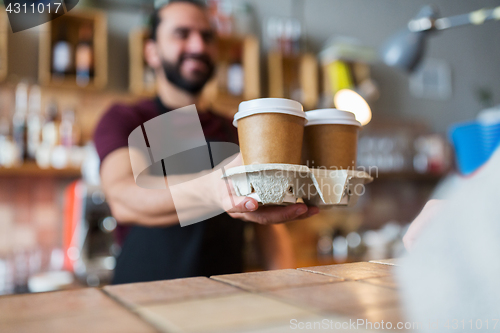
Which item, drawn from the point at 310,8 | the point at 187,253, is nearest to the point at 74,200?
the point at 187,253

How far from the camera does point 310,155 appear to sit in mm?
722

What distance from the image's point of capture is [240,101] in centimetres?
250

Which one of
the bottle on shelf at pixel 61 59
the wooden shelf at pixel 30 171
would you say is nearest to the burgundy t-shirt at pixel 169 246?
the wooden shelf at pixel 30 171

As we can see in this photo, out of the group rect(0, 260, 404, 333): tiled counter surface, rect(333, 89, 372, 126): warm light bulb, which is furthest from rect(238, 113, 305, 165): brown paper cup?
rect(333, 89, 372, 126): warm light bulb

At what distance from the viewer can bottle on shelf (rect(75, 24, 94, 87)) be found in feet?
7.02

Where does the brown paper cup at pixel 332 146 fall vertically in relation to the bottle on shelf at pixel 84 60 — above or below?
below

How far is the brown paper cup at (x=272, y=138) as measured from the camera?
0.61 m

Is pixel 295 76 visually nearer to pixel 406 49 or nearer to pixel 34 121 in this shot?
pixel 406 49

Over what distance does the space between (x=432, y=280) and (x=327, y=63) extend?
2.71 meters

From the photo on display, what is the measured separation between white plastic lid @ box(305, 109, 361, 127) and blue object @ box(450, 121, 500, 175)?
1.27 meters

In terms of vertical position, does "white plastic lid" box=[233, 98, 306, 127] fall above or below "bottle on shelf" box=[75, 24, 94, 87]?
below

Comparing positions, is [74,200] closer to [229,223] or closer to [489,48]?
[229,223]

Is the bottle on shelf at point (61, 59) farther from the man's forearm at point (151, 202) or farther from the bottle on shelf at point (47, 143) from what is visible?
the man's forearm at point (151, 202)

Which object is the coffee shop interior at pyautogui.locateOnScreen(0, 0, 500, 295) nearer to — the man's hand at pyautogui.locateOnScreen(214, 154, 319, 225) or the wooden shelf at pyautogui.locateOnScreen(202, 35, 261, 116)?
the wooden shelf at pyautogui.locateOnScreen(202, 35, 261, 116)
